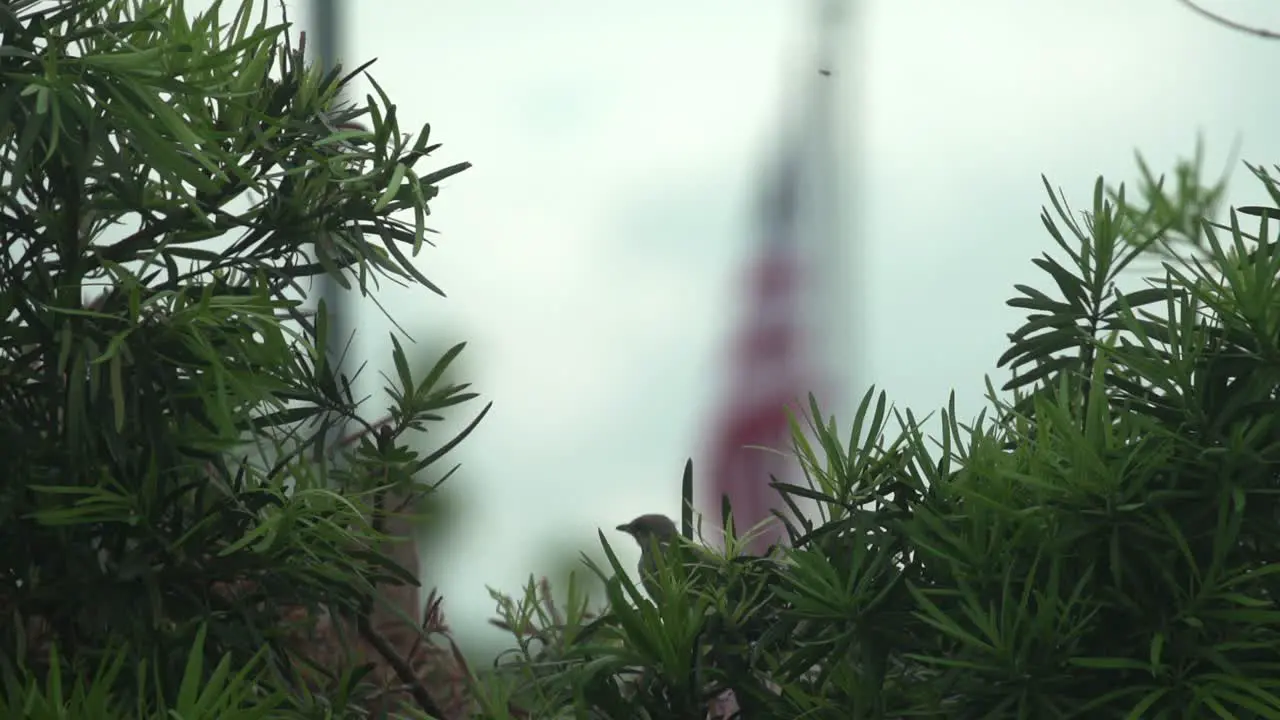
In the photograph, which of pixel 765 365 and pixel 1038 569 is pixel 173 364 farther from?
pixel 765 365

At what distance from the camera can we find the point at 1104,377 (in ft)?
4.85

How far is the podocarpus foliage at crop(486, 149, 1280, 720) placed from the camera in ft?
4.39

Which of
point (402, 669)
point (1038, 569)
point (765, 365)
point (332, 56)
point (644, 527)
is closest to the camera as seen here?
point (1038, 569)

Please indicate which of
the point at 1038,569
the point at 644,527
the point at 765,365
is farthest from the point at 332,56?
the point at 765,365

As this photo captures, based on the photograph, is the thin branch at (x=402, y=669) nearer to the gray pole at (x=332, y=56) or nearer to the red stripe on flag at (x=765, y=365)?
the gray pole at (x=332, y=56)

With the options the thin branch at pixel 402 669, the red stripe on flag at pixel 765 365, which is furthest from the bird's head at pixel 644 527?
the red stripe on flag at pixel 765 365

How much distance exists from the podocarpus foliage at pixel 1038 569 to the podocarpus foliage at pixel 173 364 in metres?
0.32

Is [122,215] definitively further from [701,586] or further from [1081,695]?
[1081,695]

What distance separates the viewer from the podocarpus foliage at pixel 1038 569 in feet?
4.39

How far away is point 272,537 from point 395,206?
41 cm

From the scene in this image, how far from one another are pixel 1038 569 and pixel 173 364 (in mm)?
915

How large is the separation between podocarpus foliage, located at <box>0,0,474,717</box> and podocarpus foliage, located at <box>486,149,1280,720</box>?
1.06ft

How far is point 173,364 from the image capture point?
156 cm

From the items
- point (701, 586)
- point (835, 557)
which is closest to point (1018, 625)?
point (835, 557)
